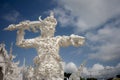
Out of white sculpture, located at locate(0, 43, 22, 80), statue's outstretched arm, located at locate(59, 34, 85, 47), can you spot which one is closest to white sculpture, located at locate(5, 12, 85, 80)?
statue's outstretched arm, located at locate(59, 34, 85, 47)

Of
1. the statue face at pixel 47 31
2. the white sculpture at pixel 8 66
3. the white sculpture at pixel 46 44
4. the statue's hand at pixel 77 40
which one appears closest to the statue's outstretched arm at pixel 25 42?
the white sculpture at pixel 46 44

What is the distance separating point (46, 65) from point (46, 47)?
2.06 feet

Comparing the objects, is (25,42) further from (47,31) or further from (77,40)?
(77,40)

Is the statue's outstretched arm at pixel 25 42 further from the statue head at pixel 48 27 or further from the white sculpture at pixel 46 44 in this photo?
the statue head at pixel 48 27

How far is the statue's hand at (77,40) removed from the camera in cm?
664

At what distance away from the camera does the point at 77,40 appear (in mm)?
6688

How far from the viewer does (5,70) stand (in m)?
17.2

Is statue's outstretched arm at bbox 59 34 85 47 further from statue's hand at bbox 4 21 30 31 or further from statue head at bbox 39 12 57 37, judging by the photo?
statue's hand at bbox 4 21 30 31

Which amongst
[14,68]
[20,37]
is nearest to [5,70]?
[14,68]

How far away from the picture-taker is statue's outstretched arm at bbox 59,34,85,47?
665 cm

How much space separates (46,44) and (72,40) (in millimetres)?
841

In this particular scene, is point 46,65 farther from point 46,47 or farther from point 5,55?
point 5,55

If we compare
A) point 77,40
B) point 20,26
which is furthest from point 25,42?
point 77,40

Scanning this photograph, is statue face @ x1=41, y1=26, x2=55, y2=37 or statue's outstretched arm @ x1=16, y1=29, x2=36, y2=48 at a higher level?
statue face @ x1=41, y1=26, x2=55, y2=37
